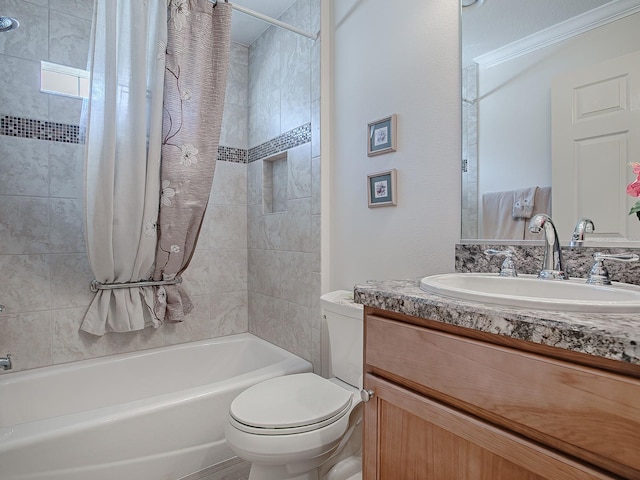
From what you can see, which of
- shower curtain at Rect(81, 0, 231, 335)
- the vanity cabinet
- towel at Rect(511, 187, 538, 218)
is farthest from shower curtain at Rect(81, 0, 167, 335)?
towel at Rect(511, 187, 538, 218)

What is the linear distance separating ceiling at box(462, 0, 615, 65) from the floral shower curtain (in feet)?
3.86

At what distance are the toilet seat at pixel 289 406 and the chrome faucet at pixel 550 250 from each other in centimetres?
84

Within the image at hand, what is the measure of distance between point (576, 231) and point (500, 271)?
0.23 meters

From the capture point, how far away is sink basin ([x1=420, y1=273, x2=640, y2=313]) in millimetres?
652

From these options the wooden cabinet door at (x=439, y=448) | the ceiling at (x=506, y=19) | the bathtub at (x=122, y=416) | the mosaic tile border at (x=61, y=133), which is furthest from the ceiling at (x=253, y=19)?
the wooden cabinet door at (x=439, y=448)

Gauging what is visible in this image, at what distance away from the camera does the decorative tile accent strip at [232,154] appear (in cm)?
253

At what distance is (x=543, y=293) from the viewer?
966 millimetres

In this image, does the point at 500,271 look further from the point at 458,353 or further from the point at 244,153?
the point at 244,153

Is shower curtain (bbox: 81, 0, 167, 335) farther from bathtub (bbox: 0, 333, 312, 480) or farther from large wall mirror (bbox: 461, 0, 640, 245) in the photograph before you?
large wall mirror (bbox: 461, 0, 640, 245)

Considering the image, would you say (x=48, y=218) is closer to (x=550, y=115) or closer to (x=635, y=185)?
(x=550, y=115)

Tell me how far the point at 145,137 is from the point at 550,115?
1683mm

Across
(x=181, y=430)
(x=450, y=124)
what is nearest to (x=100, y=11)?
(x=450, y=124)

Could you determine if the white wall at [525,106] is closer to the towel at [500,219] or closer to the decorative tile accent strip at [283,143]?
the towel at [500,219]

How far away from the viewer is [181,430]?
59.5 inches
